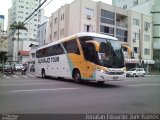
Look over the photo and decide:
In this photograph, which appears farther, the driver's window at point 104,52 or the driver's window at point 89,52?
the driver's window at point 89,52

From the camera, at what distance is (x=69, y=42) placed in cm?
1938

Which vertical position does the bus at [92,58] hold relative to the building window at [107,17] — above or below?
below

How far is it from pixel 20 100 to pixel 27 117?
2971 mm

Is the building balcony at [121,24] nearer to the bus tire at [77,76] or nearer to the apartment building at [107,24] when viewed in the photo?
the apartment building at [107,24]

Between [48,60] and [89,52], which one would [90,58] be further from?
[48,60]

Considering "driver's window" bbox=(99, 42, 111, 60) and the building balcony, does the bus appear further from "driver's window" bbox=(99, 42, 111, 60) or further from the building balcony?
the building balcony

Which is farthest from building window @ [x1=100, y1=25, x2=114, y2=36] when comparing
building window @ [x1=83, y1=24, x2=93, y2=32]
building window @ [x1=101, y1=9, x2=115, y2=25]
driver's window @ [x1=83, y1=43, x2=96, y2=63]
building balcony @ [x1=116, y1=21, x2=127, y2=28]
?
driver's window @ [x1=83, y1=43, x2=96, y2=63]

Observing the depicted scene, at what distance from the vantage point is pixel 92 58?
16.0 metres

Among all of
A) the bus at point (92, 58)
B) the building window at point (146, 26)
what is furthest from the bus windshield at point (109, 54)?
the building window at point (146, 26)

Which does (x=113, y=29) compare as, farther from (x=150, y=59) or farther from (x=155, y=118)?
(x=155, y=118)

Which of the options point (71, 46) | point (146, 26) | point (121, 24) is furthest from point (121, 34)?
point (71, 46)

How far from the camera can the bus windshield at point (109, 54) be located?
50.9 ft

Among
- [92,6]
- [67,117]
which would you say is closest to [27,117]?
[67,117]

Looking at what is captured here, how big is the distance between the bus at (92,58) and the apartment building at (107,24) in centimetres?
2168
